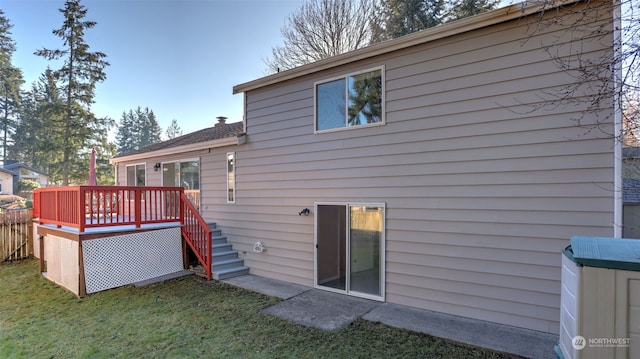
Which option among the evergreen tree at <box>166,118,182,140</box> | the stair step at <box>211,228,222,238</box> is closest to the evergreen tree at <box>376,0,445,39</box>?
the stair step at <box>211,228,222,238</box>

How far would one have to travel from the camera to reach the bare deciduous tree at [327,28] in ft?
42.8

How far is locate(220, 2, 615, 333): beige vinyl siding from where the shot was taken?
381cm

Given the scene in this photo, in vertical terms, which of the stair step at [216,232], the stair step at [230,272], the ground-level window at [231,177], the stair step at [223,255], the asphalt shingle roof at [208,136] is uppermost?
the asphalt shingle roof at [208,136]

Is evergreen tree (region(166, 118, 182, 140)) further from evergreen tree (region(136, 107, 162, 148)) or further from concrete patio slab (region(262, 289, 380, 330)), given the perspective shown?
concrete patio slab (region(262, 289, 380, 330))

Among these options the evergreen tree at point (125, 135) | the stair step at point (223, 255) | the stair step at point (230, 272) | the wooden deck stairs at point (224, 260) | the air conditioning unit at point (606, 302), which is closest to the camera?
the air conditioning unit at point (606, 302)

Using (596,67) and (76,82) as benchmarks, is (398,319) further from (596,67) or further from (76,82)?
(76,82)

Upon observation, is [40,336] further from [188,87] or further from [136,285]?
[188,87]

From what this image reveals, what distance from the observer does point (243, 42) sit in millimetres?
12594

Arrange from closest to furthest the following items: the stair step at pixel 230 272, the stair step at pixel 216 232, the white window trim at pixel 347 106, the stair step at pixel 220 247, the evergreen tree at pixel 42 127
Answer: the white window trim at pixel 347 106 → the stair step at pixel 230 272 → the stair step at pixel 220 247 → the stair step at pixel 216 232 → the evergreen tree at pixel 42 127

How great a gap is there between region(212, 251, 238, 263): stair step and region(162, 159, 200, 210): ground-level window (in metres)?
2.02

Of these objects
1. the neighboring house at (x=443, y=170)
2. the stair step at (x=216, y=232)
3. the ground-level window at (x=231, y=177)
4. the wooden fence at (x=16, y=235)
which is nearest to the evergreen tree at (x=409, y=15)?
the neighboring house at (x=443, y=170)

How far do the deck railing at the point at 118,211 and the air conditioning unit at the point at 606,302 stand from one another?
6.19 metres

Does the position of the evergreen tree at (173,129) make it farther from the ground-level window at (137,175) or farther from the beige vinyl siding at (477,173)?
the beige vinyl siding at (477,173)

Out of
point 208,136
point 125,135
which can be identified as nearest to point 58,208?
point 208,136
